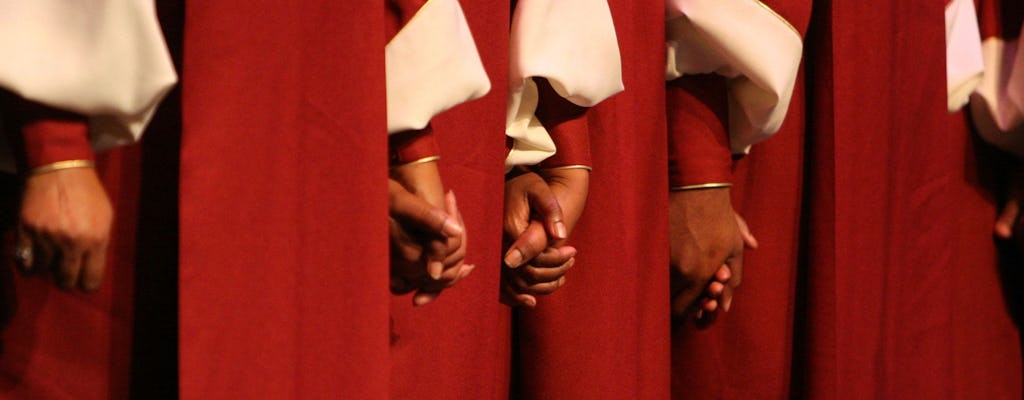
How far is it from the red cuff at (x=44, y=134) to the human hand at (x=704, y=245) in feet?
2.46

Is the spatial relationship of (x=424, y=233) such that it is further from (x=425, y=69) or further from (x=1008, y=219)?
(x=1008, y=219)

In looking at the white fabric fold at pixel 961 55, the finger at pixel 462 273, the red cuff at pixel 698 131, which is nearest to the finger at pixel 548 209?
the finger at pixel 462 273

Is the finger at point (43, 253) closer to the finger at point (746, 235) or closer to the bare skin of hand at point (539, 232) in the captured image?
the bare skin of hand at point (539, 232)

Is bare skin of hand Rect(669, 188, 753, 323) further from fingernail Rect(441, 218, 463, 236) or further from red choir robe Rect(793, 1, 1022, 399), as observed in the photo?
fingernail Rect(441, 218, 463, 236)

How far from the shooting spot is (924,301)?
1599 mm

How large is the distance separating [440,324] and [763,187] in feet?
1.78

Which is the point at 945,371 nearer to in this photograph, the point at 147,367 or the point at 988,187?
the point at 988,187

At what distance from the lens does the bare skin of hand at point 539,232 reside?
1170 millimetres

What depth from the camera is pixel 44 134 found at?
2.61 ft

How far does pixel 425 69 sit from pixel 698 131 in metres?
0.49

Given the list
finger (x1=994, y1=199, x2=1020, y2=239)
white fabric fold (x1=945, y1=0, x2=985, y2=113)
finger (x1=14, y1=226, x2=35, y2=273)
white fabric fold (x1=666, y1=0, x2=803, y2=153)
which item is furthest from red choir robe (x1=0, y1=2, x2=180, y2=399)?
finger (x1=994, y1=199, x2=1020, y2=239)

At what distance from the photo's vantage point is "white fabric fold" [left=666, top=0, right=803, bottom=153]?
1351 mm

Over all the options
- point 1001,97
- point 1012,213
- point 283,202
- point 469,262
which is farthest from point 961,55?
point 283,202

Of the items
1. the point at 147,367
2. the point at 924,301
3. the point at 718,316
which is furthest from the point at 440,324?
the point at 924,301
